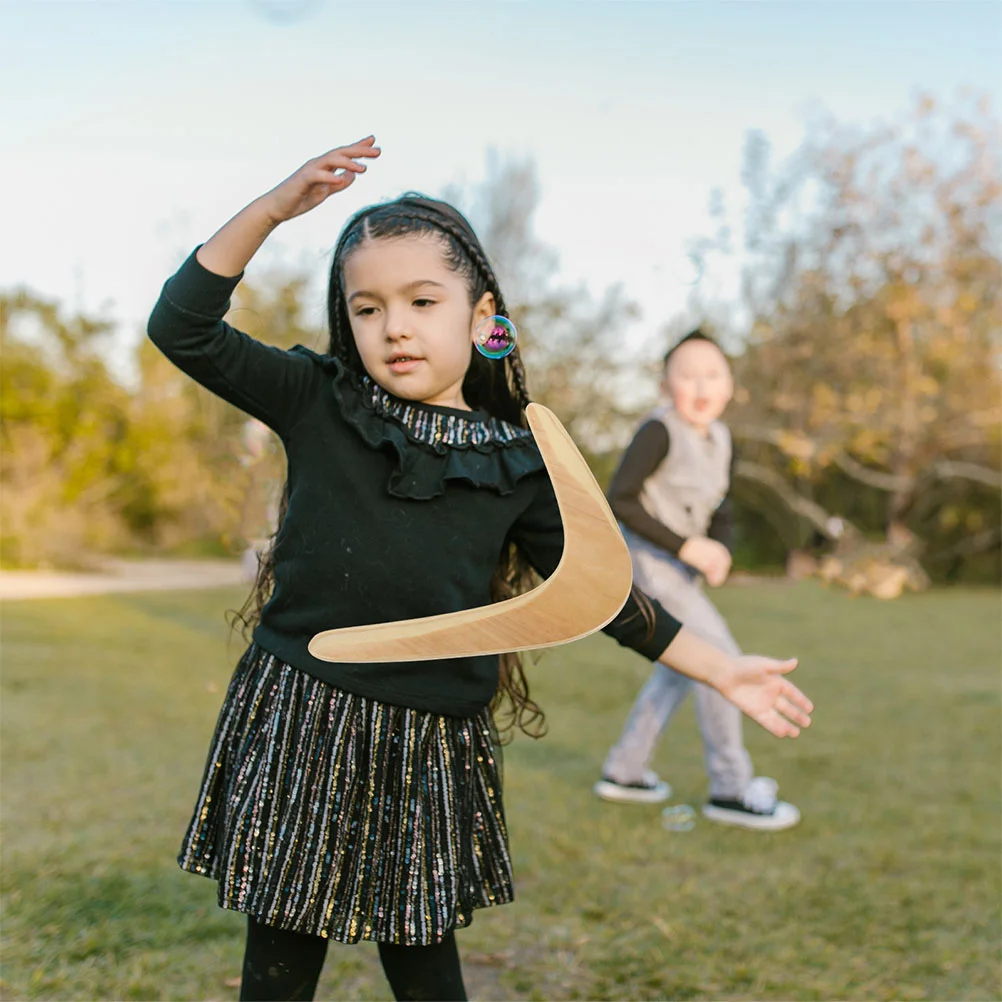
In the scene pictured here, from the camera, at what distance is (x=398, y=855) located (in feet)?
5.61

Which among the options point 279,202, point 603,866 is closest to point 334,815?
point 279,202

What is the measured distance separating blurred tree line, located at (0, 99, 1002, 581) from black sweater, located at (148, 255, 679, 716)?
9664mm

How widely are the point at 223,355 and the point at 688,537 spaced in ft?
7.65

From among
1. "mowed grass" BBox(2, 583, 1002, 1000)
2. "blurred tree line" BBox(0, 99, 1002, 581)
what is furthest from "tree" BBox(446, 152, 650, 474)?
"mowed grass" BBox(2, 583, 1002, 1000)

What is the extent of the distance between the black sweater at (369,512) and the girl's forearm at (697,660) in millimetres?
160

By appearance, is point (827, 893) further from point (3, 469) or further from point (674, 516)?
point (3, 469)

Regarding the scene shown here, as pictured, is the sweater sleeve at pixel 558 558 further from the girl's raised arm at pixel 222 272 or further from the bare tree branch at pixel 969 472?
the bare tree branch at pixel 969 472

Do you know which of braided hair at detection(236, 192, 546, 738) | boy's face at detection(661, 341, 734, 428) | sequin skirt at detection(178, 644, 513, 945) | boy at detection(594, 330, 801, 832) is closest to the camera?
sequin skirt at detection(178, 644, 513, 945)

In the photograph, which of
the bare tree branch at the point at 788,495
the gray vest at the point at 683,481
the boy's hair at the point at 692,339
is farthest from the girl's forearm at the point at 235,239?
the bare tree branch at the point at 788,495

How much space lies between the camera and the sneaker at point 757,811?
11.8 feet

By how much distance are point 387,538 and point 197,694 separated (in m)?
4.48

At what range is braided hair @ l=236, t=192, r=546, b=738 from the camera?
1.78 meters

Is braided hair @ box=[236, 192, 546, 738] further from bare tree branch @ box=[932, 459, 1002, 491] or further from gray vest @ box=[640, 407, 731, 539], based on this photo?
bare tree branch @ box=[932, 459, 1002, 491]

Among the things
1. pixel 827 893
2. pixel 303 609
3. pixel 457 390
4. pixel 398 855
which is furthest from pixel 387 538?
pixel 827 893
